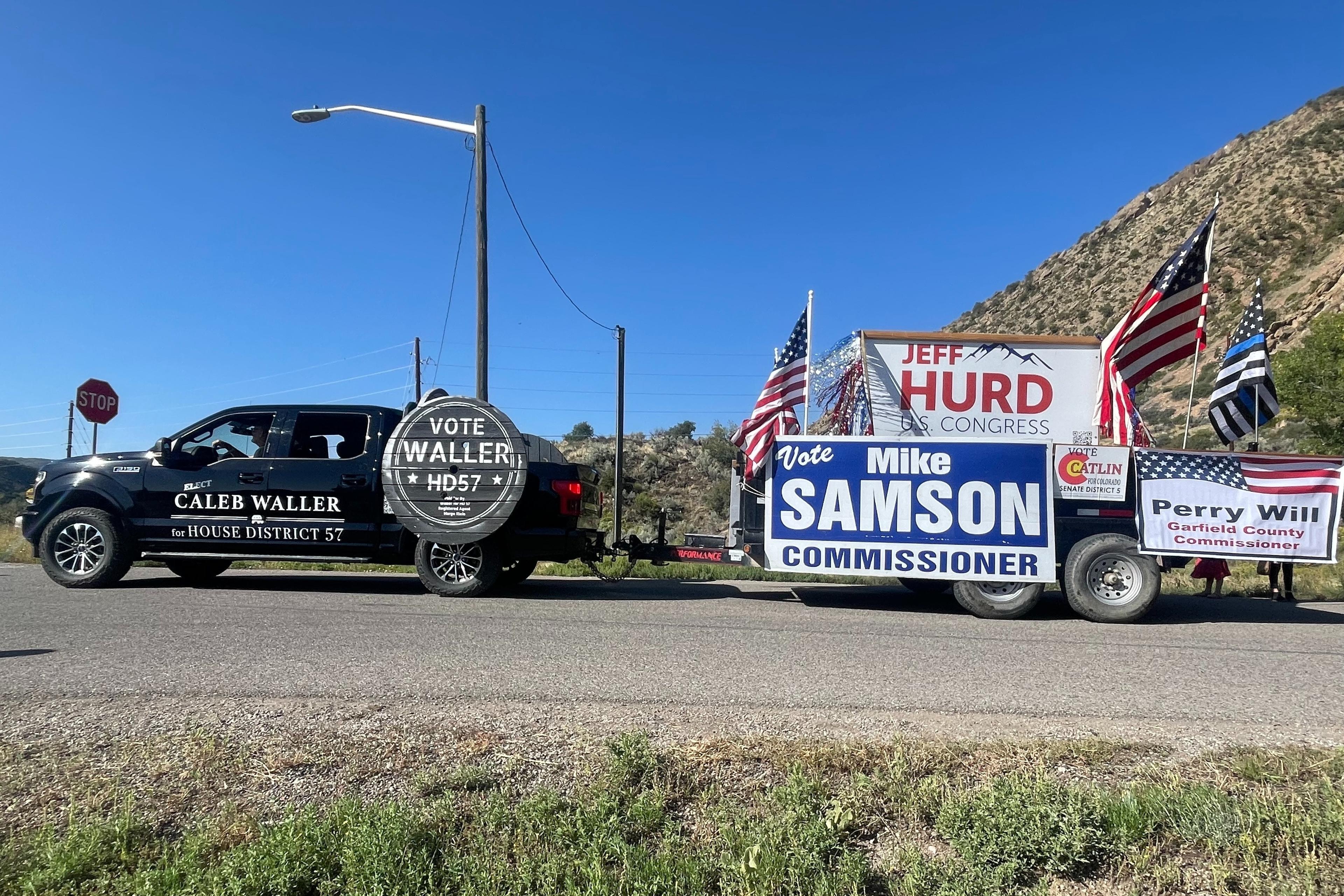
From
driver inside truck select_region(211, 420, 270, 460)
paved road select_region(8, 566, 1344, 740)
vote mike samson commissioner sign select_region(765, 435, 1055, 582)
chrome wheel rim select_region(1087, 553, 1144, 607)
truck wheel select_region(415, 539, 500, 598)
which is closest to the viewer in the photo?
paved road select_region(8, 566, 1344, 740)

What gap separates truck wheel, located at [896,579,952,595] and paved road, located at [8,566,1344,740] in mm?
373

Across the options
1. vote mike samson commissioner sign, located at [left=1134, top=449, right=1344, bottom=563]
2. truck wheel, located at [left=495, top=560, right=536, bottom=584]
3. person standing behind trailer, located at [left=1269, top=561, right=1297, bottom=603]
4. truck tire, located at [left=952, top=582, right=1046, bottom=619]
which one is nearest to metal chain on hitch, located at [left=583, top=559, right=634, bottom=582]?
truck wheel, located at [left=495, top=560, right=536, bottom=584]

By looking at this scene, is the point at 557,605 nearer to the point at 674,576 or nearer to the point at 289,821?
the point at 674,576

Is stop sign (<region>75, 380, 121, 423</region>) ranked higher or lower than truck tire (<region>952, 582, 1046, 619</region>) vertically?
higher

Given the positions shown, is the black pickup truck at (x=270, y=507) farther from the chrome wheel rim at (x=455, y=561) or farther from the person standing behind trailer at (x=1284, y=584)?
the person standing behind trailer at (x=1284, y=584)

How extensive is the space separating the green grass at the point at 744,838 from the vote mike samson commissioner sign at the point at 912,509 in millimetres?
5077

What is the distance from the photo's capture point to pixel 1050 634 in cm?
784

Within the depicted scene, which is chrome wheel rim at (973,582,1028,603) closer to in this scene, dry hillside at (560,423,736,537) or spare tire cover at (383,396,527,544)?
spare tire cover at (383,396,527,544)

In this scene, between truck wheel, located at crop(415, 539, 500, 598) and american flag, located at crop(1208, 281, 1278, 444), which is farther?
american flag, located at crop(1208, 281, 1278, 444)

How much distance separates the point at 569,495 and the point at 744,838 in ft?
22.3

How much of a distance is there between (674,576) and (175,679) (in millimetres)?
7699

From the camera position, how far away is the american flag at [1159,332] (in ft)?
32.5

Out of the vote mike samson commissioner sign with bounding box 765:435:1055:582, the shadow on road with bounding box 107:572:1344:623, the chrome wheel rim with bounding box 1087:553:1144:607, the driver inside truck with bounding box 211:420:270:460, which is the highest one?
the driver inside truck with bounding box 211:420:270:460

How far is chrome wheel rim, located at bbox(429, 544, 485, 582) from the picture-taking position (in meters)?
9.47
